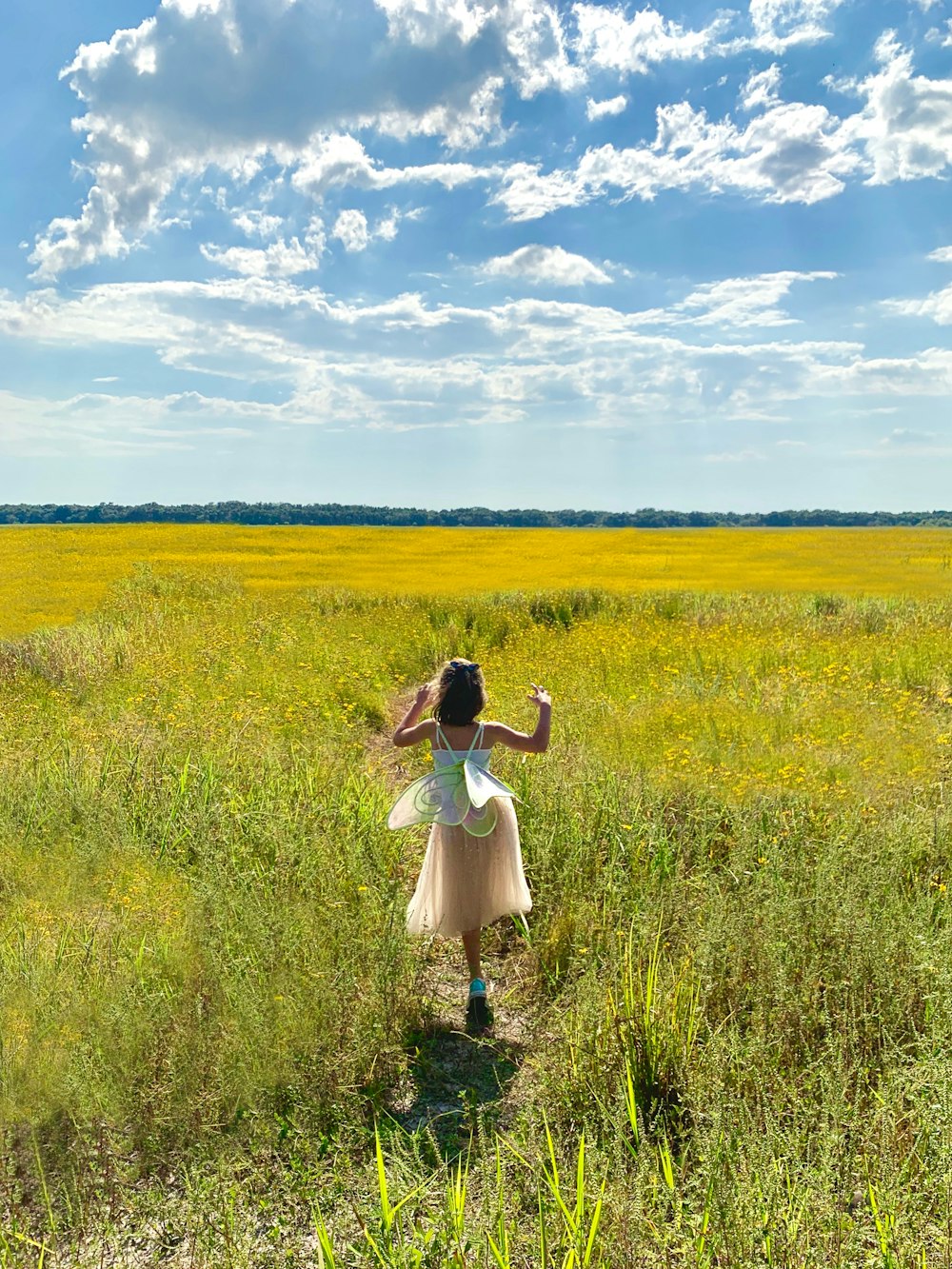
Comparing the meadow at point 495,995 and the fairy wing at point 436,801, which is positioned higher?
the fairy wing at point 436,801

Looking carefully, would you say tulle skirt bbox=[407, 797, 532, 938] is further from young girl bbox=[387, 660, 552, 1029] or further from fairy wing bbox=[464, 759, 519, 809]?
fairy wing bbox=[464, 759, 519, 809]

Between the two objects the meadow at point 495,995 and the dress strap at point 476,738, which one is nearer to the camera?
the meadow at point 495,995

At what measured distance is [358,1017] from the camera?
359cm

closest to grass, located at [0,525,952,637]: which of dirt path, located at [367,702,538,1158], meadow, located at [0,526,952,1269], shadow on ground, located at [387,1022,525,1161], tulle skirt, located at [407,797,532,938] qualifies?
meadow, located at [0,526,952,1269]

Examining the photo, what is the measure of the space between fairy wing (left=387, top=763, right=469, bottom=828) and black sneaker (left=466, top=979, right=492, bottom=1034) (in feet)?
2.54

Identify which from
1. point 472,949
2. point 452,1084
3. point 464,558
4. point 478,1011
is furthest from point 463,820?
point 464,558

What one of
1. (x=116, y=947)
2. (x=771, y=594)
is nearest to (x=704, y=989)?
(x=116, y=947)

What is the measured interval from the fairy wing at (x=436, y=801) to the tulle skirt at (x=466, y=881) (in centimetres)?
14

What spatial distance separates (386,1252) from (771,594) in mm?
16238

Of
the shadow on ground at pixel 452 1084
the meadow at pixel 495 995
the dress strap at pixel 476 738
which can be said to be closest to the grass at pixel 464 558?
the meadow at pixel 495 995

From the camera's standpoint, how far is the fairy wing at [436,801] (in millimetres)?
4023

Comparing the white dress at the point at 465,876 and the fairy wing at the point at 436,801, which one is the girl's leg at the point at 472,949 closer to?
the white dress at the point at 465,876

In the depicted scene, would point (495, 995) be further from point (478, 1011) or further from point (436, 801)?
point (436, 801)

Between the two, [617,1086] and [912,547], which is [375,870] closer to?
[617,1086]
